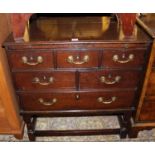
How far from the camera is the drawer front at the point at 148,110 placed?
146cm

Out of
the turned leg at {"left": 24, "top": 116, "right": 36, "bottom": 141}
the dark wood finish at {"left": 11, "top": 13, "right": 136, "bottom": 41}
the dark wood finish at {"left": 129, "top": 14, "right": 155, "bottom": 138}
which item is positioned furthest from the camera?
the turned leg at {"left": 24, "top": 116, "right": 36, "bottom": 141}

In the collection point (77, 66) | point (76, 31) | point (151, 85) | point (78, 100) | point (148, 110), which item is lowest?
point (148, 110)

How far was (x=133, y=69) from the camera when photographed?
130 centimetres

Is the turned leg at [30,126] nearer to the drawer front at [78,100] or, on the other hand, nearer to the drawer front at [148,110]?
the drawer front at [78,100]

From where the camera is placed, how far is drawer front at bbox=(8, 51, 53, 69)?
121 centimetres

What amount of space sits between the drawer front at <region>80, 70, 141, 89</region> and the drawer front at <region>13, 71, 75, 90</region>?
0.09 m

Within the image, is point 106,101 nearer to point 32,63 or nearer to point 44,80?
point 44,80

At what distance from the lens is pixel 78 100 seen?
1434 mm

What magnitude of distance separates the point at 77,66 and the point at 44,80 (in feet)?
0.79

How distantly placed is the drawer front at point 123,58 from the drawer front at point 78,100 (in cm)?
23

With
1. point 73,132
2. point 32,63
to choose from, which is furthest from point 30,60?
point 73,132

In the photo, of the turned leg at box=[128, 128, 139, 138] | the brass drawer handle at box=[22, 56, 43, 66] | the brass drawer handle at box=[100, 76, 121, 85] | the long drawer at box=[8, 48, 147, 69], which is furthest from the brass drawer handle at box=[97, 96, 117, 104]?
the brass drawer handle at box=[22, 56, 43, 66]

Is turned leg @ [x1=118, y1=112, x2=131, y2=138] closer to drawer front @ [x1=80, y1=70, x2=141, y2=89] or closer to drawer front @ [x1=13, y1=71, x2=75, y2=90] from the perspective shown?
drawer front @ [x1=80, y1=70, x2=141, y2=89]
